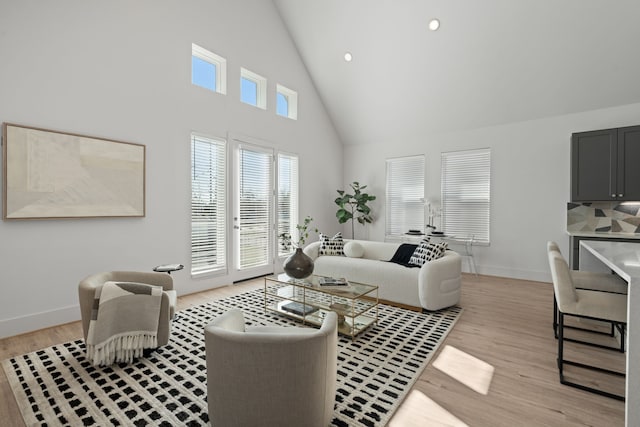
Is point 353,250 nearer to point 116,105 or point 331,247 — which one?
point 331,247

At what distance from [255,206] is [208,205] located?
0.87m

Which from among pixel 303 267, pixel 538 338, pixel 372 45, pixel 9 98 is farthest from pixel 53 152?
pixel 538 338

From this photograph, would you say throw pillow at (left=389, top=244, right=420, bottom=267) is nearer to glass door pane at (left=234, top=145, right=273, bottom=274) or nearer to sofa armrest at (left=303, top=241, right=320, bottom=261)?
sofa armrest at (left=303, top=241, right=320, bottom=261)

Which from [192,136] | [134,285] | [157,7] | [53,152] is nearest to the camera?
[134,285]

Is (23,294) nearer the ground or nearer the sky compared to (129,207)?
nearer the ground

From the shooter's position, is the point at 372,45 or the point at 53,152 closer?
the point at 53,152

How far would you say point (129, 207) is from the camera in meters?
3.53

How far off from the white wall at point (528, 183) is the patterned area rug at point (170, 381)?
10.0 ft

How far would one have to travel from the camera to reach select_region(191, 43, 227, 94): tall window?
14.1 feet

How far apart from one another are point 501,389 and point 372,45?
511 cm

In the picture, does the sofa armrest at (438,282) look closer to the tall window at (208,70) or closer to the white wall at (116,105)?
the white wall at (116,105)

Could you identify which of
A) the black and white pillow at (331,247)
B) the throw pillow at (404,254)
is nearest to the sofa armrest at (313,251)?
the black and white pillow at (331,247)

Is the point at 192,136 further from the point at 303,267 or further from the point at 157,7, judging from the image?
the point at 303,267

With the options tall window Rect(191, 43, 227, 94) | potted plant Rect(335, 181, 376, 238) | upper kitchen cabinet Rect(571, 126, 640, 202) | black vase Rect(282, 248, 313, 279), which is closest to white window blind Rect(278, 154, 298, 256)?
potted plant Rect(335, 181, 376, 238)
